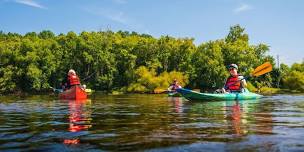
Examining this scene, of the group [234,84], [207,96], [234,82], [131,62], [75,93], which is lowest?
[207,96]

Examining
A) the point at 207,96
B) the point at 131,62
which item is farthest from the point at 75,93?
the point at 131,62

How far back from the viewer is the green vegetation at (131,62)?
6644 centimetres

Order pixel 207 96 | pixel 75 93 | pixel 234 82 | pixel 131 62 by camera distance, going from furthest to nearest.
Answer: pixel 131 62 → pixel 75 93 → pixel 234 82 → pixel 207 96

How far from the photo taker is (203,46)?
6981 centimetres

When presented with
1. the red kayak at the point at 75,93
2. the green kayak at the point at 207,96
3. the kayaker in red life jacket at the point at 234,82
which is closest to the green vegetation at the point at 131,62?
the red kayak at the point at 75,93

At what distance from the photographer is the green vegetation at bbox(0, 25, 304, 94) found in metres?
66.4

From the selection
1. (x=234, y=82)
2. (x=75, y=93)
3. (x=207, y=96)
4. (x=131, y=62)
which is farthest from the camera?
(x=131, y=62)

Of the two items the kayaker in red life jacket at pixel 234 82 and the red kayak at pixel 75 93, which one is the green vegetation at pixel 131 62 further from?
the kayaker in red life jacket at pixel 234 82

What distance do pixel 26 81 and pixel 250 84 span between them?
38.1 metres

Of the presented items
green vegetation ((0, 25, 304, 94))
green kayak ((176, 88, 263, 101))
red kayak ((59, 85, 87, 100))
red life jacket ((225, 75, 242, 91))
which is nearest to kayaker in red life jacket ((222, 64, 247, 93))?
red life jacket ((225, 75, 242, 91))

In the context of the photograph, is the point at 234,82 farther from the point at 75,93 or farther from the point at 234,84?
the point at 75,93

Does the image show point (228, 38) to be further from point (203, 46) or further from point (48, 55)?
point (48, 55)

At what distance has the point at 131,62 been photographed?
235ft

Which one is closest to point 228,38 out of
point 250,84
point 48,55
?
point 250,84
